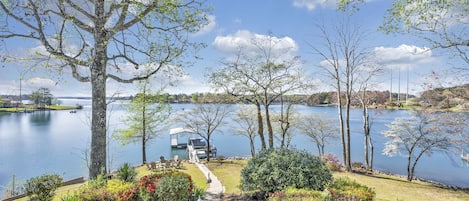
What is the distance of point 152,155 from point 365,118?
78.3 ft

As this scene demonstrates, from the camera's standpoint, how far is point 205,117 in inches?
1030

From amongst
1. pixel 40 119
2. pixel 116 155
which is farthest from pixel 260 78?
pixel 40 119

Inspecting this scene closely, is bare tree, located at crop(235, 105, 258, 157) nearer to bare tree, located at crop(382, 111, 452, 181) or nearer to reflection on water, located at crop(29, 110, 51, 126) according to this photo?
bare tree, located at crop(382, 111, 452, 181)

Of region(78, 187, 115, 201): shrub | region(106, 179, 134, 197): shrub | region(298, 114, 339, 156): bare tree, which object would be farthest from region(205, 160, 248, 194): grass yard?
region(298, 114, 339, 156): bare tree

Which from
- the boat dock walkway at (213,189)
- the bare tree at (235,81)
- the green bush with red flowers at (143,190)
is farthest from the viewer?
the bare tree at (235,81)

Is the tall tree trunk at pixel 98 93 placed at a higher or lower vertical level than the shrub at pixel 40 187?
higher

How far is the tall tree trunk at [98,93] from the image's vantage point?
606 centimetres

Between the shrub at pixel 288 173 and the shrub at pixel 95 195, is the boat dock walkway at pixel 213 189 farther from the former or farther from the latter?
the shrub at pixel 95 195

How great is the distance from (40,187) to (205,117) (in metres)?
21.0

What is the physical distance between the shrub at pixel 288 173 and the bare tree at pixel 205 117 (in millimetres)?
18903

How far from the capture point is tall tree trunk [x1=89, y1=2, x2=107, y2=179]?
19.9 ft

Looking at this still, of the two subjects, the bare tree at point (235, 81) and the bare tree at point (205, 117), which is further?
the bare tree at point (205, 117)

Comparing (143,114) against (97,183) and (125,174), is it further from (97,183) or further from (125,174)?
(97,183)

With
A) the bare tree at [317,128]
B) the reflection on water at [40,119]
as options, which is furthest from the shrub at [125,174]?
the reflection on water at [40,119]
